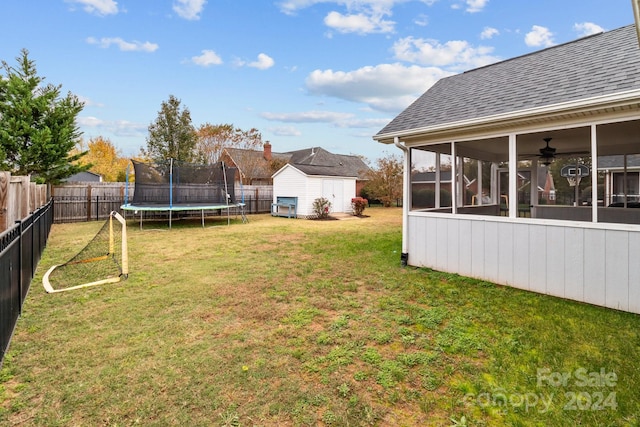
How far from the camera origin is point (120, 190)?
14188 mm

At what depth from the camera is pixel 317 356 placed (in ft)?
9.01

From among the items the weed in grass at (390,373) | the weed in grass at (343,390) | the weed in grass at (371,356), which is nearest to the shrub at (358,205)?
the weed in grass at (371,356)

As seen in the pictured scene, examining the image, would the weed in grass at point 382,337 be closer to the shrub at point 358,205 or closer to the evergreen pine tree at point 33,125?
the shrub at point 358,205

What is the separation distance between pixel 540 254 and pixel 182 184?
506 inches

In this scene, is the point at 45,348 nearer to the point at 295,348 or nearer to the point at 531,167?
the point at 295,348

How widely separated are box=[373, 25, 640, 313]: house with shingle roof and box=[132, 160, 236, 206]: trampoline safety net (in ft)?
31.2

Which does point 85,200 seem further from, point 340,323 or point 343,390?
point 343,390

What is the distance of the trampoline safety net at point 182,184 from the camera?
1248 cm

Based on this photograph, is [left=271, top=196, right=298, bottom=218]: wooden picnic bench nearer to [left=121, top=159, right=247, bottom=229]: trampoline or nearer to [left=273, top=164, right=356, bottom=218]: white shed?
[left=273, top=164, right=356, bottom=218]: white shed

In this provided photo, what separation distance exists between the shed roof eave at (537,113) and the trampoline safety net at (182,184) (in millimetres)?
9843

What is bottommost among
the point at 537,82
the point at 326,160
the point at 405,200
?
the point at 405,200

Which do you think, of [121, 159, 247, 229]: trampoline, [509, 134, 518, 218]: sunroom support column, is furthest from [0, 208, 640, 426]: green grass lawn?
[121, 159, 247, 229]: trampoline

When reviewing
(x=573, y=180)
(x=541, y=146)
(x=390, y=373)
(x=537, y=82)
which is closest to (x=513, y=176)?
(x=537, y=82)

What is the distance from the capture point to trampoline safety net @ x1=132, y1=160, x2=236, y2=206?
12477mm
